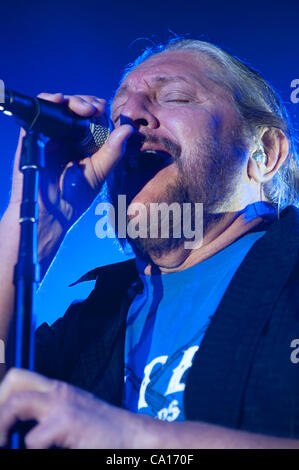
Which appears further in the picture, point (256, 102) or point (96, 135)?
point (256, 102)

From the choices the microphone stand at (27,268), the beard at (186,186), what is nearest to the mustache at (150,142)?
the beard at (186,186)

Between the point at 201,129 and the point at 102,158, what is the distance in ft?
1.60

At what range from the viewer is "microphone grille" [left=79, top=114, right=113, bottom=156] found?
1448 millimetres

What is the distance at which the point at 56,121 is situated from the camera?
1.25 m

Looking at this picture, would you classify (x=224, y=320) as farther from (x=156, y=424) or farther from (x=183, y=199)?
(x=183, y=199)

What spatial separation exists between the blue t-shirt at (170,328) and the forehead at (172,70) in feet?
2.57

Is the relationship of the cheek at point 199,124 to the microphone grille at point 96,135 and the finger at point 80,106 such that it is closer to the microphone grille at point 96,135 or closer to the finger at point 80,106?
the microphone grille at point 96,135

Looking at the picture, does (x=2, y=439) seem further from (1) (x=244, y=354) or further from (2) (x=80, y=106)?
(2) (x=80, y=106)

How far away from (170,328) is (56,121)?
76cm

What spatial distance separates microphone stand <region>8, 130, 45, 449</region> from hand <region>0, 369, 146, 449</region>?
7 centimetres

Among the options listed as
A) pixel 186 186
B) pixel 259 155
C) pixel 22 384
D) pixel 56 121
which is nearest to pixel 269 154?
pixel 259 155

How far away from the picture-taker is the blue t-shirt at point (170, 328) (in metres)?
1.30

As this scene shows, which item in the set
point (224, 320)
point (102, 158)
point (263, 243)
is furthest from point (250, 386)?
point (102, 158)

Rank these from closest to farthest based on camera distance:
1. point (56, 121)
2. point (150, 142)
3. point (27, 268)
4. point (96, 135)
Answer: point (27, 268)
point (56, 121)
point (96, 135)
point (150, 142)
